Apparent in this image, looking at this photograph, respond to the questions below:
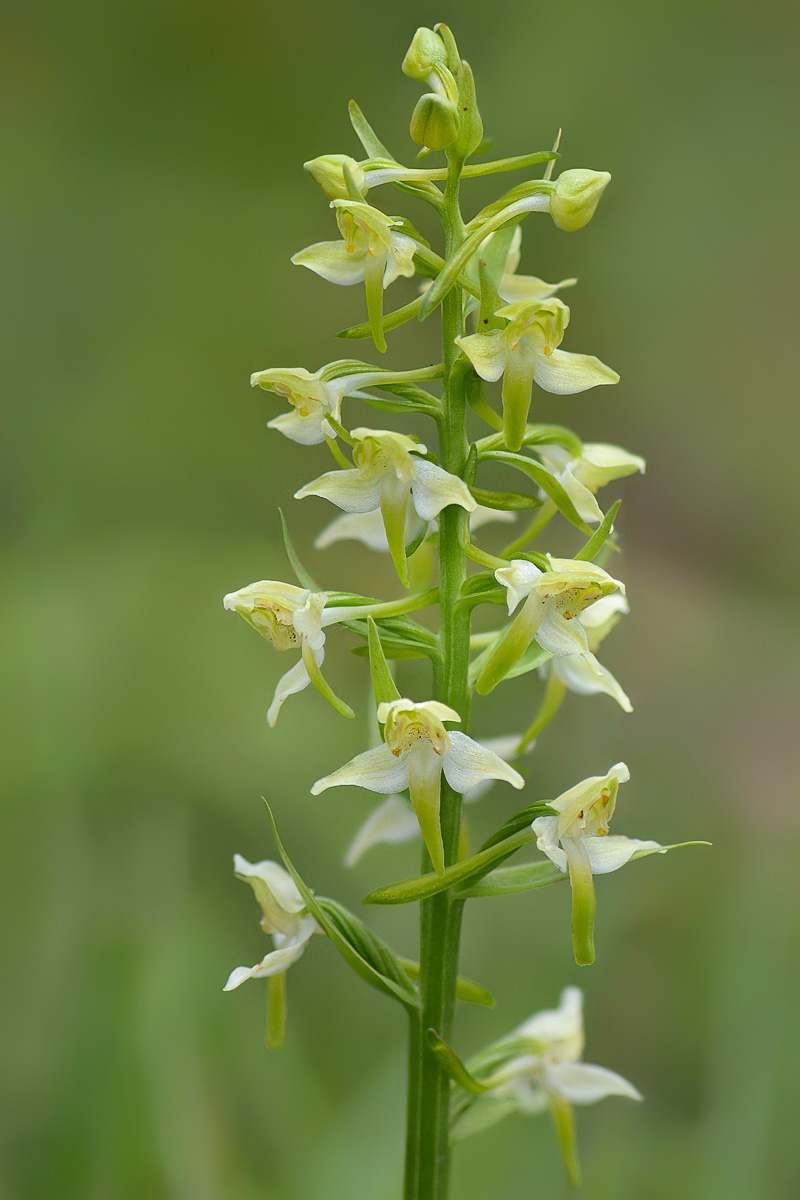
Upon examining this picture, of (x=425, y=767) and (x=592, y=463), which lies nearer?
(x=425, y=767)

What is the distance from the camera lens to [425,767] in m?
1.06

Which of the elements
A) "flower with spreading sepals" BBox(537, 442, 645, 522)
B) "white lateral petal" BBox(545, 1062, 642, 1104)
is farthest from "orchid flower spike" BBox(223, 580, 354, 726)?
"white lateral petal" BBox(545, 1062, 642, 1104)

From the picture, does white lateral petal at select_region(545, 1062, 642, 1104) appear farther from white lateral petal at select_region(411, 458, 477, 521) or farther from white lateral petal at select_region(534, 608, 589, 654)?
white lateral petal at select_region(411, 458, 477, 521)

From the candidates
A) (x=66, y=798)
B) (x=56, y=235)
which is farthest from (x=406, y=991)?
(x=56, y=235)

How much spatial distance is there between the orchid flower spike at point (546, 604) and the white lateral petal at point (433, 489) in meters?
0.09

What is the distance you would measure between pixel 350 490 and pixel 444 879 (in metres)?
0.41

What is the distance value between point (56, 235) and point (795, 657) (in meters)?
2.52

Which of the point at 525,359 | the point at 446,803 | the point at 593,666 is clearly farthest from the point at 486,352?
the point at 446,803

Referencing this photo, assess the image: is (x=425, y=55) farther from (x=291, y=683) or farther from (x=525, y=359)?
(x=291, y=683)

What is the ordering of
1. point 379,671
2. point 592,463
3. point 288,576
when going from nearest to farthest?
point 379,671
point 592,463
point 288,576

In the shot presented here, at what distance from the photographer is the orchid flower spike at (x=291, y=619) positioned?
111cm

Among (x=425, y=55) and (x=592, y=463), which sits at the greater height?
(x=425, y=55)

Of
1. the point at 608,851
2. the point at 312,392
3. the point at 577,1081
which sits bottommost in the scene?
the point at 577,1081

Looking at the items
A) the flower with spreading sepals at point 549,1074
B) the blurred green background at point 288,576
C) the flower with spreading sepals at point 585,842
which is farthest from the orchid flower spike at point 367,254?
the blurred green background at point 288,576
